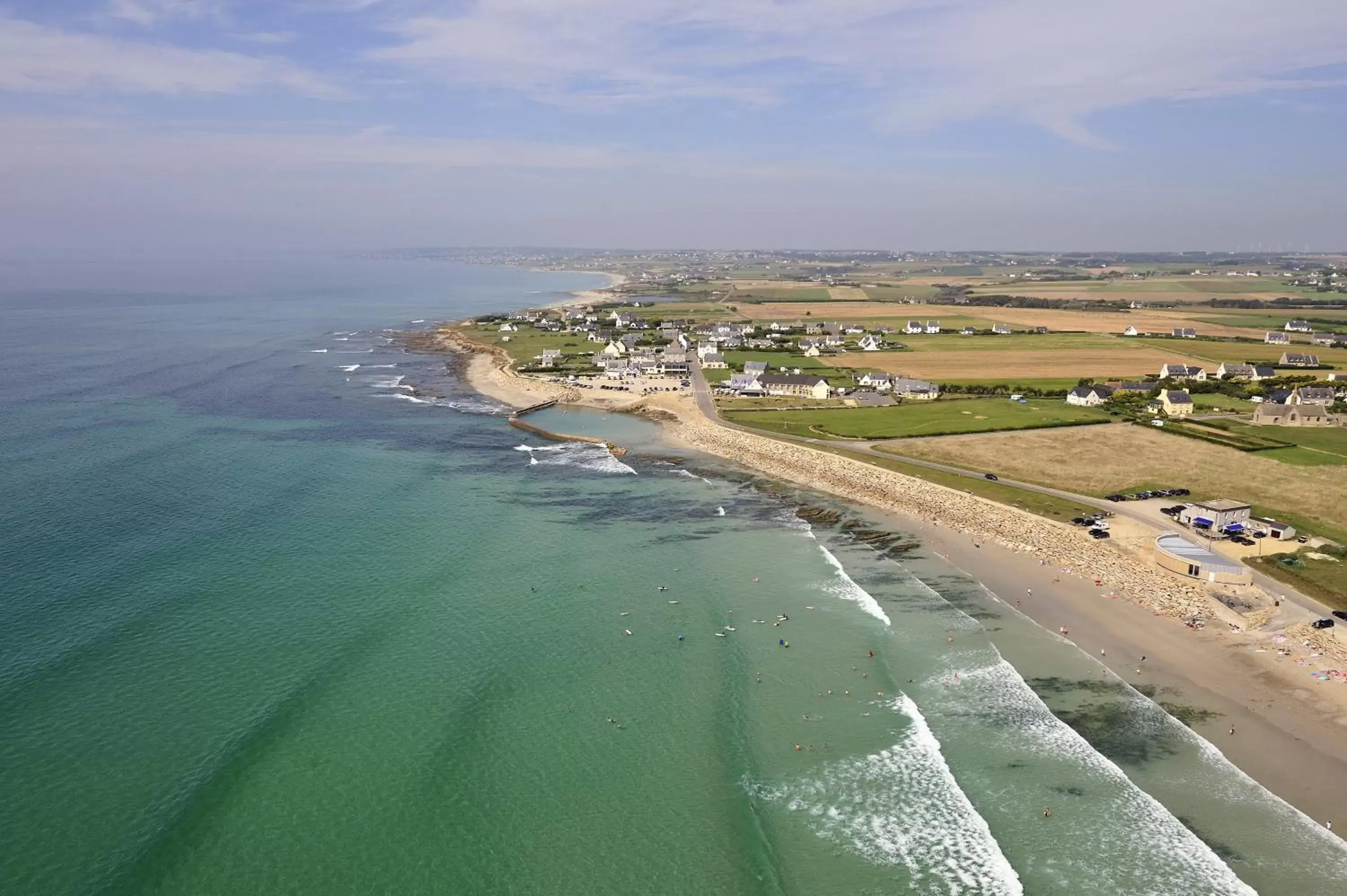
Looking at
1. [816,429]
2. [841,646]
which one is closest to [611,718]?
[841,646]

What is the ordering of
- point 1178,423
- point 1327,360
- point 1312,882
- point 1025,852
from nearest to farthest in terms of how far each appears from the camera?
point 1312,882
point 1025,852
point 1178,423
point 1327,360

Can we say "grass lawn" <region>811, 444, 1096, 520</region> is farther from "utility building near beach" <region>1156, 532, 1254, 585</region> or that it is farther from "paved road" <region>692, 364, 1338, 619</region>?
"utility building near beach" <region>1156, 532, 1254, 585</region>

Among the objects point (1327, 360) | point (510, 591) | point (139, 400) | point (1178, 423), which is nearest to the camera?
point (510, 591)

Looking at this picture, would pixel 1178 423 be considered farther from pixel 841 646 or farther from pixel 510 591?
pixel 510 591

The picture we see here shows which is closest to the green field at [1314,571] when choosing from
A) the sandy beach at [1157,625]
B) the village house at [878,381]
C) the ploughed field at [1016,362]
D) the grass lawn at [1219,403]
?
the sandy beach at [1157,625]

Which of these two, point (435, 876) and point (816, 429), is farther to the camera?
point (816, 429)

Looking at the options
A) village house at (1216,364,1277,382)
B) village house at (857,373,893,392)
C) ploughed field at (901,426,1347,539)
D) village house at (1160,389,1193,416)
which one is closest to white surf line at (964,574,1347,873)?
ploughed field at (901,426,1347,539)
